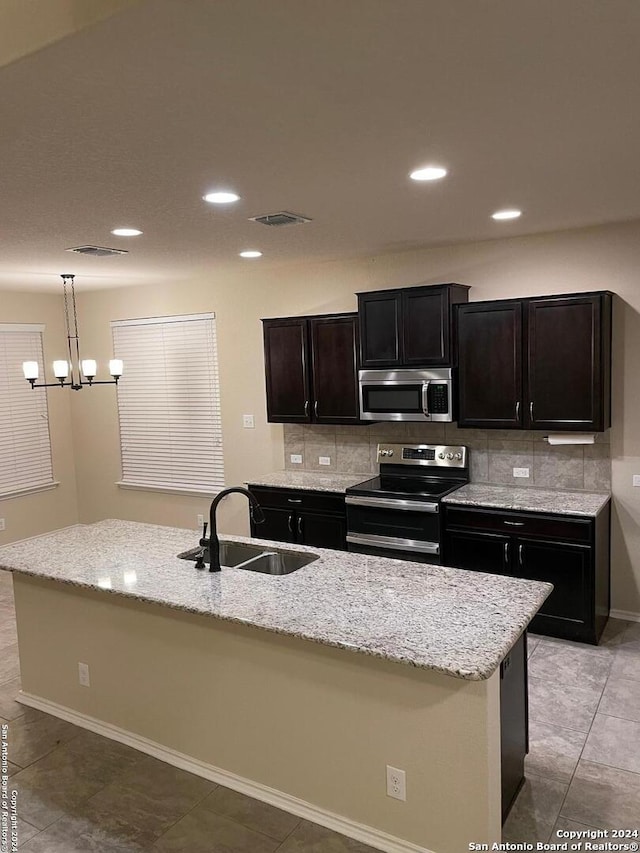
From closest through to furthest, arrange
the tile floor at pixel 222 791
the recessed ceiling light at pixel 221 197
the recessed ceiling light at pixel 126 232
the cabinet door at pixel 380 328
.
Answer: the tile floor at pixel 222 791 → the recessed ceiling light at pixel 221 197 → the recessed ceiling light at pixel 126 232 → the cabinet door at pixel 380 328

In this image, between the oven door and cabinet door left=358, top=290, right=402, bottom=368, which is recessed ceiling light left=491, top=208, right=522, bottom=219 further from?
the oven door

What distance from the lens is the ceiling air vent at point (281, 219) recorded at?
351 cm

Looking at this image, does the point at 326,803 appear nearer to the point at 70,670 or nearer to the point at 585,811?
the point at 585,811

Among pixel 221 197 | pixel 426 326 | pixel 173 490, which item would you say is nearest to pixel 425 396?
pixel 426 326

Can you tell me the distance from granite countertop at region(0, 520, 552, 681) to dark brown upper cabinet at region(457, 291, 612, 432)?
1.69m

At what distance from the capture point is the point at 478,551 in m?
4.31

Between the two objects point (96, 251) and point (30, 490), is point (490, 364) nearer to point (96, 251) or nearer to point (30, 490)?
point (96, 251)

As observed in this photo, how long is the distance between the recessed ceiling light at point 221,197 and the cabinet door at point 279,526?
2.60 meters

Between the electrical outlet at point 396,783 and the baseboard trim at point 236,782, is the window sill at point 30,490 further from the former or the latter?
the electrical outlet at point 396,783

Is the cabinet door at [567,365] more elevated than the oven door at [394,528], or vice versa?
the cabinet door at [567,365]

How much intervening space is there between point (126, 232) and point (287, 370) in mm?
1815

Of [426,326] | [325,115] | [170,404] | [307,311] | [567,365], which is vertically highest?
[325,115]

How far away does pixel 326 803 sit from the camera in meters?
2.56

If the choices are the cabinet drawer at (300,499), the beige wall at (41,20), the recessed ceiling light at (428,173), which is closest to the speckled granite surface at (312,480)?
the cabinet drawer at (300,499)
